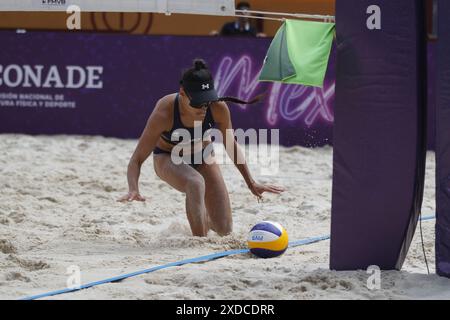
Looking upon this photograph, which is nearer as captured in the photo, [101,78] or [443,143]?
[443,143]

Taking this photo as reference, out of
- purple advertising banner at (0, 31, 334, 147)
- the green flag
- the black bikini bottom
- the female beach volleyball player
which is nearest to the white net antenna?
the female beach volleyball player

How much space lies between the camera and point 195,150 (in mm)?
6203

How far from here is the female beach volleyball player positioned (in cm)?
564

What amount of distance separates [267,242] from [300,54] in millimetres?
1184

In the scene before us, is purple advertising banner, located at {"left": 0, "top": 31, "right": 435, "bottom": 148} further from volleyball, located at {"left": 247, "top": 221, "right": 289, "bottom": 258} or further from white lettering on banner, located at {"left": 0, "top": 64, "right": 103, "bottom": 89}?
volleyball, located at {"left": 247, "top": 221, "right": 289, "bottom": 258}

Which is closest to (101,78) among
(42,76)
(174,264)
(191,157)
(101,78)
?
(101,78)

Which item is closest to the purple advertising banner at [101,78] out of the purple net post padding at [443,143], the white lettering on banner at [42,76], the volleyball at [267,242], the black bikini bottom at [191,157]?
the white lettering on banner at [42,76]

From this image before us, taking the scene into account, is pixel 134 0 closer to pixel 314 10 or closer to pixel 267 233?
pixel 267 233

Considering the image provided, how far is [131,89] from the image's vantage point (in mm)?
10766

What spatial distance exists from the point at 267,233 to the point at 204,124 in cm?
101

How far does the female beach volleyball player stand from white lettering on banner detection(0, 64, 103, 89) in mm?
4689

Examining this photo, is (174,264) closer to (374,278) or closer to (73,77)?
(374,278)

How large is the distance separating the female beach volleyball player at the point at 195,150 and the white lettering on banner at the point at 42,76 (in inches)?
185
